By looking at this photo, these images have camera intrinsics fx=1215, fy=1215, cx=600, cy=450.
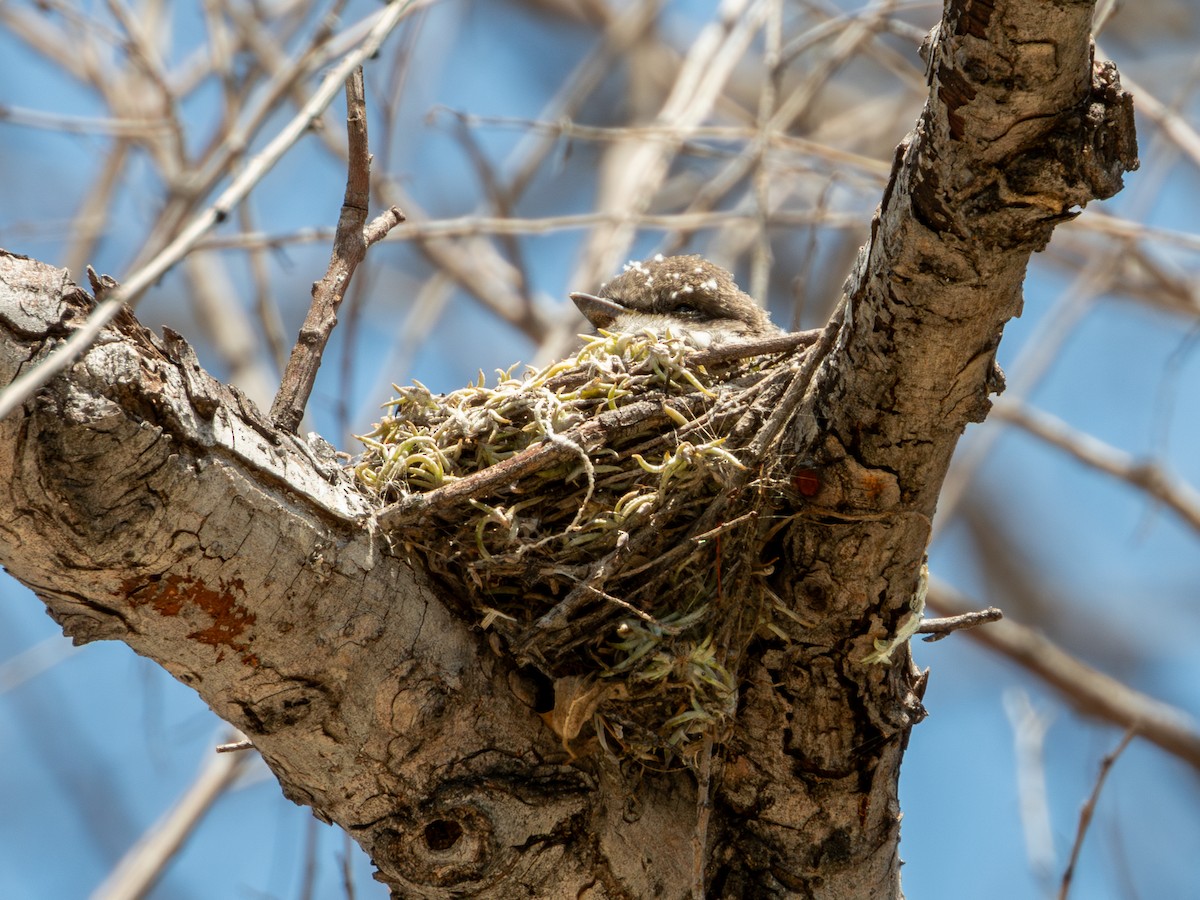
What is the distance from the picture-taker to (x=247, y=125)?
13.7ft

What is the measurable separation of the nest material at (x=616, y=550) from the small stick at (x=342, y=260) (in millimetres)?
312

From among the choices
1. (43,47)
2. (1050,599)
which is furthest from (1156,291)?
(43,47)

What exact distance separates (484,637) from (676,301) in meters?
1.99

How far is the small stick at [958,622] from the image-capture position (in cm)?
244

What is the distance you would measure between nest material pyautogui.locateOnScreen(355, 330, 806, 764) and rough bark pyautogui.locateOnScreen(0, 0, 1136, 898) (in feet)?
0.27

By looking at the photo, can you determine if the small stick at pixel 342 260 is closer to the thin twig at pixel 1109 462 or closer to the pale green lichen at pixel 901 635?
the pale green lichen at pixel 901 635

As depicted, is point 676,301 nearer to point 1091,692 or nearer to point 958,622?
point 958,622

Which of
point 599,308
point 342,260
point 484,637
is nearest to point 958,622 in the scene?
point 484,637

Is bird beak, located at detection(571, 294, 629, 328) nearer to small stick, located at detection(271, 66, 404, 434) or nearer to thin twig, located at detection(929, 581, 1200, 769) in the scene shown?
small stick, located at detection(271, 66, 404, 434)

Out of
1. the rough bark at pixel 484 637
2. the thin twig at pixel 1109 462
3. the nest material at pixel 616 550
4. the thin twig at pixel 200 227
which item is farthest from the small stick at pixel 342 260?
the thin twig at pixel 1109 462

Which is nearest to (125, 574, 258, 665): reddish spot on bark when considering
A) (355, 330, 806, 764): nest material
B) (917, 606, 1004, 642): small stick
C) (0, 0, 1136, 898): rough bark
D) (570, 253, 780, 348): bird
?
(0, 0, 1136, 898): rough bark

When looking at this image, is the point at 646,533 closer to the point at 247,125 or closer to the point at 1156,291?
the point at 247,125

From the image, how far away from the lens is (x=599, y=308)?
4.18m

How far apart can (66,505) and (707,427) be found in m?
1.26
